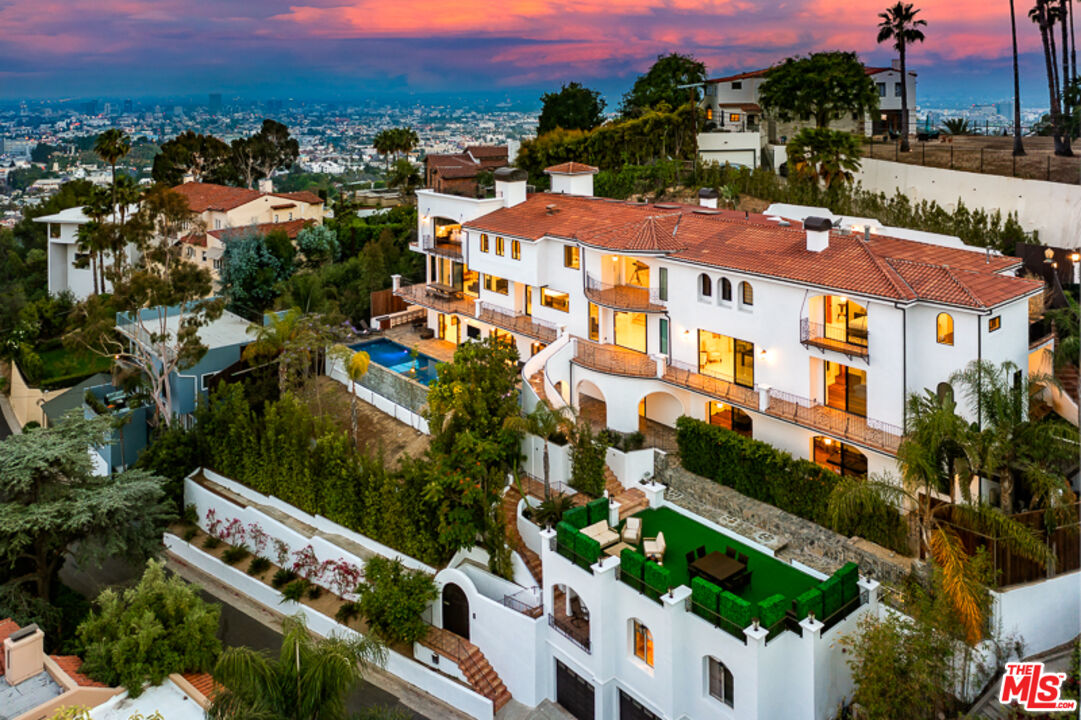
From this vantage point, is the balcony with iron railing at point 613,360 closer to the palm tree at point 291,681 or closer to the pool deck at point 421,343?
the pool deck at point 421,343

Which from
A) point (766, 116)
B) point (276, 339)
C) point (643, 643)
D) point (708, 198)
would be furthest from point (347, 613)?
point (766, 116)

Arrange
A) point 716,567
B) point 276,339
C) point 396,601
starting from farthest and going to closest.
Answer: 1. point 276,339
2. point 396,601
3. point 716,567

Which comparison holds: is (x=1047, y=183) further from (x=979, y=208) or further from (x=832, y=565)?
(x=832, y=565)

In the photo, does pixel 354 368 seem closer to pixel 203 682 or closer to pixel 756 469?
pixel 203 682

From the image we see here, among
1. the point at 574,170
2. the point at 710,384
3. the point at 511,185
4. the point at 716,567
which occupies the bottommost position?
the point at 716,567

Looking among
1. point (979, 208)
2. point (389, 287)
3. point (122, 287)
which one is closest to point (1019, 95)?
point (979, 208)

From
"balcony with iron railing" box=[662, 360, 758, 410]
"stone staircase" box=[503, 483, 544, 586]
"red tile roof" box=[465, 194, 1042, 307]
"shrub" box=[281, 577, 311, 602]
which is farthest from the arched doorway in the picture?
"red tile roof" box=[465, 194, 1042, 307]

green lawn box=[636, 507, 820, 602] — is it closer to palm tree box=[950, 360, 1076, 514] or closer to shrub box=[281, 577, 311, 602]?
palm tree box=[950, 360, 1076, 514]

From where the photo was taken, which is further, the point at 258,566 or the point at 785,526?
the point at 258,566
